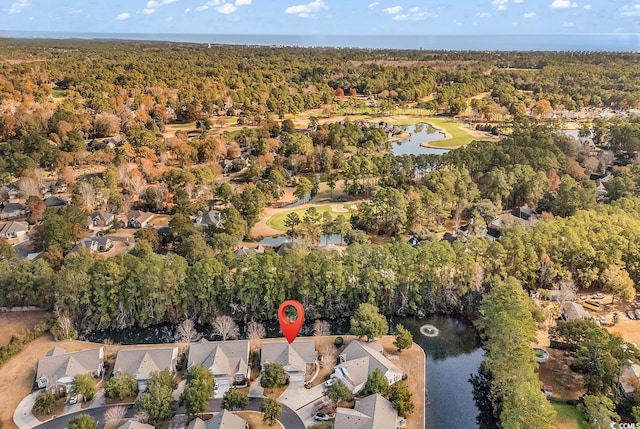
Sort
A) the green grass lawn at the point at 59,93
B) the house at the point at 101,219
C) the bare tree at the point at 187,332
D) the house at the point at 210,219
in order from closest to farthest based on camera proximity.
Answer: the bare tree at the point at 187,332
the house at the point at 210,219
the house at the point at 101,219
the green grass lawn at the point at 59,93

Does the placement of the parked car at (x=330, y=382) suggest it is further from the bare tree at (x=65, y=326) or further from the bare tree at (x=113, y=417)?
the bare tree at (x=65, y=326)

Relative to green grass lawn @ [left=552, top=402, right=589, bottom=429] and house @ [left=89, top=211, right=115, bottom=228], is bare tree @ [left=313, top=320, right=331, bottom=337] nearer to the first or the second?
green grass lawn @ [left=552, top=402, right=589, bottom=429]

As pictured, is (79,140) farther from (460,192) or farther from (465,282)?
(465,282)

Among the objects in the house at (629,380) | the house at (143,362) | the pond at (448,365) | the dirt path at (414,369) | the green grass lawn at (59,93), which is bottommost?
the pond at (448,365)

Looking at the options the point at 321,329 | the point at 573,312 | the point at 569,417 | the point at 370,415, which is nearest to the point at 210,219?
the point at 321,329

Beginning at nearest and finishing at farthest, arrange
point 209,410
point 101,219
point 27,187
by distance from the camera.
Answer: point 209,410 → point 101,219 → point 27,187

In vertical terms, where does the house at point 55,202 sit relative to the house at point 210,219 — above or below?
below

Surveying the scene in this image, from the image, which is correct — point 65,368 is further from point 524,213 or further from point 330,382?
point 524,213

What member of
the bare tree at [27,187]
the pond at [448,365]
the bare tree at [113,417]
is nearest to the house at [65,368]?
the bare tree at [113,417]

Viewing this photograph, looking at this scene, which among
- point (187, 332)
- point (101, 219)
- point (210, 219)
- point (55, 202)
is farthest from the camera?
point (55, 202)
